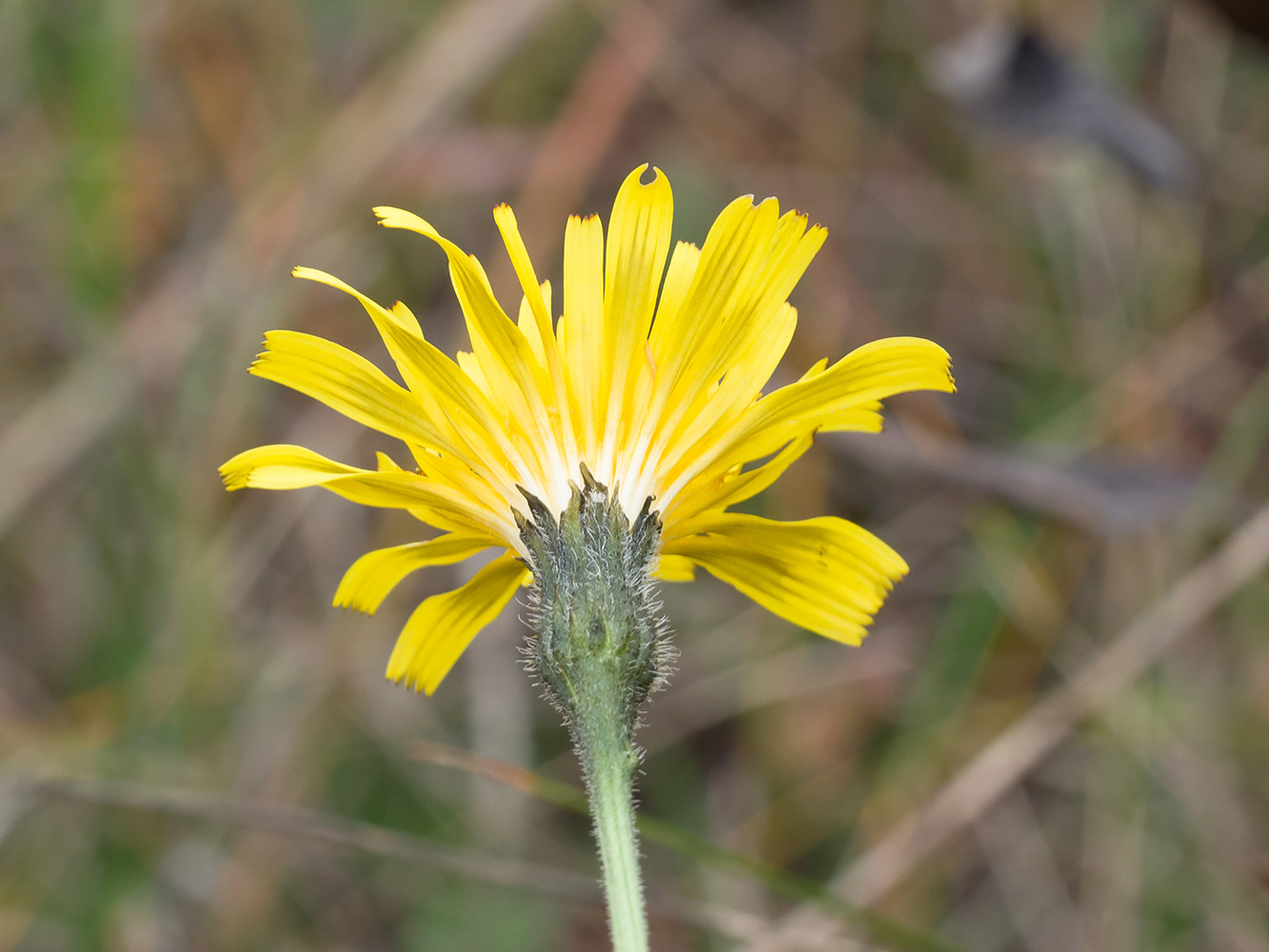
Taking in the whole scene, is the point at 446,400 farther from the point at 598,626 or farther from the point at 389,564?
the point at 598,626

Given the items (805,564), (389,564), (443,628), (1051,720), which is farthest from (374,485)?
(1051,720)

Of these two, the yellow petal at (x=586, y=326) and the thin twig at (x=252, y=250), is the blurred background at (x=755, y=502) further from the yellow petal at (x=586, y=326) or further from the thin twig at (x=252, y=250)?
the yellow petal at (x=586, y=326)

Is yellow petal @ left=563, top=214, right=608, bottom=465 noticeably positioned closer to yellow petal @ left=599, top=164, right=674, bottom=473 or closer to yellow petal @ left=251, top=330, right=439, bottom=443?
yellow petal @ left=599, top=164, right=674, bottom=473

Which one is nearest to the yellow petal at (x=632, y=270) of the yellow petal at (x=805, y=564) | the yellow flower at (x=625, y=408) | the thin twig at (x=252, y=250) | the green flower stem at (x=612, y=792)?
the yellow flower at (x=625, y=408)

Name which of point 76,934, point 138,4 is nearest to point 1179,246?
point 138,4

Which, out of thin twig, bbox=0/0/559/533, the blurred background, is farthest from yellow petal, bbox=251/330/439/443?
thin twig, bbox=0/0/559/533

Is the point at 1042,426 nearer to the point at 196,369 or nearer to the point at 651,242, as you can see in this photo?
the point at 651,242
